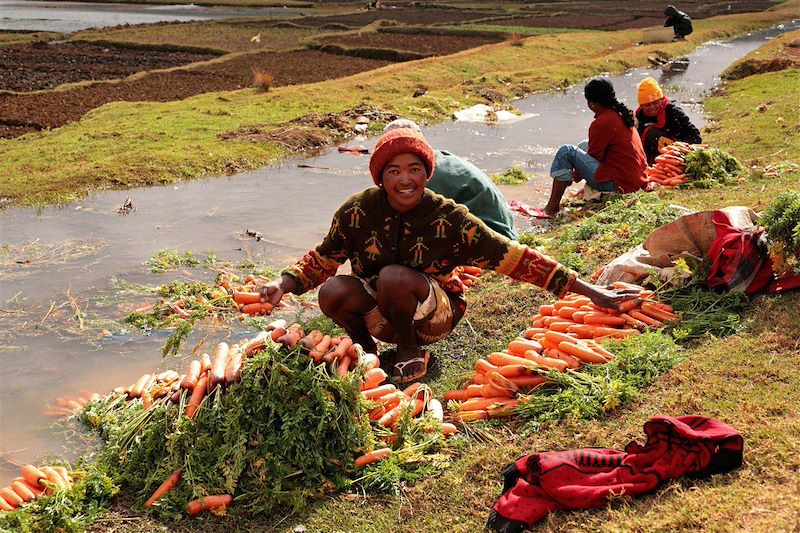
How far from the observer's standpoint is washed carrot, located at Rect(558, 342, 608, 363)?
4129 mm

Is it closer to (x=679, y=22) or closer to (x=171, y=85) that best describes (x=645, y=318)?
(x=171, y=85)

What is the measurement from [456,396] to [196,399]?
1.37m

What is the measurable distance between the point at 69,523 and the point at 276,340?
3.70 ft

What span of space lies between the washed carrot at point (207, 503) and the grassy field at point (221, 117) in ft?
21.7

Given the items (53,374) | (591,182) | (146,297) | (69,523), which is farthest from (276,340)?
(591,182)

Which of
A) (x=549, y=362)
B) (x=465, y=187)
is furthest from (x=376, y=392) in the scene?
(x=465, y=187)

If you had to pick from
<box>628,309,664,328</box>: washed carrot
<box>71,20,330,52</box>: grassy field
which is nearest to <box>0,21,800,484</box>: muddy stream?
<box>628,309,664,328</box>: washed carrot

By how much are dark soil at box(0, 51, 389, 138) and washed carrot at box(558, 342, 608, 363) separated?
11.1 meters

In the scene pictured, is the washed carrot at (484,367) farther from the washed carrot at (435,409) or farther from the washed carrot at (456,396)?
the washed carrot at (435,409)

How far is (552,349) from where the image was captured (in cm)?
436

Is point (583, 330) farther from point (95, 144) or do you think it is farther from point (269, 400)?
point (95, 144)

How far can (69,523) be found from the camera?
3303mm

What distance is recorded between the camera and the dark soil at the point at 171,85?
1400 centimetres

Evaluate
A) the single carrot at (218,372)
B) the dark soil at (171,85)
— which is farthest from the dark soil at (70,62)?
the single carrot at (218,372)
